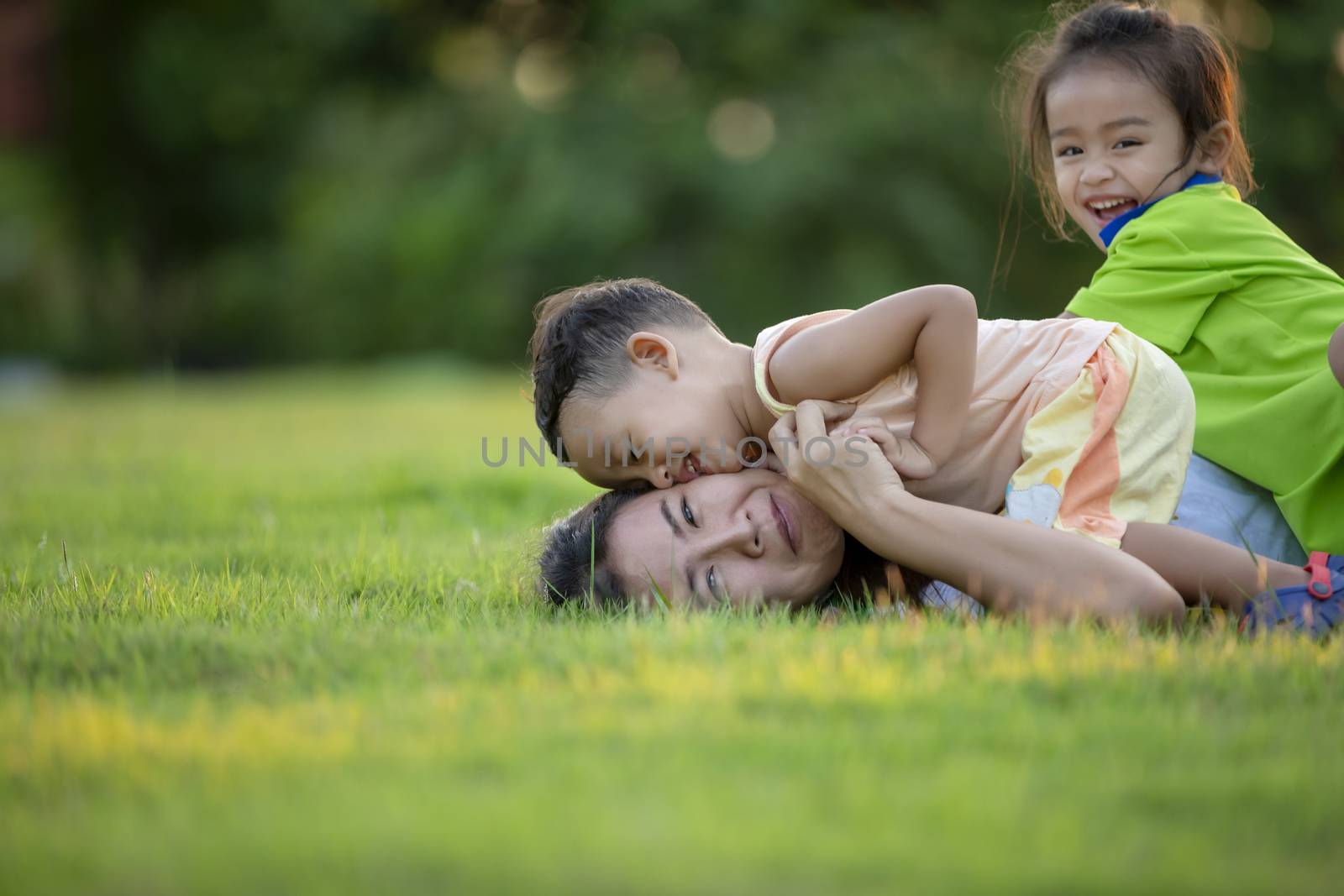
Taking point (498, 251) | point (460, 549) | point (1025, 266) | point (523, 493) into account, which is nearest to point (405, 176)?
point (498, 251)

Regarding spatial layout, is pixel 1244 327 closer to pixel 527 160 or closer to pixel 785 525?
pixel 785 525

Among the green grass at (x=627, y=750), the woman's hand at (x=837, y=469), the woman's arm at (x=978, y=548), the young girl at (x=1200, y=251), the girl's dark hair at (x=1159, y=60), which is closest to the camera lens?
the green grass at (x=627, y=750)

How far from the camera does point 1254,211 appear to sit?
3.26 m

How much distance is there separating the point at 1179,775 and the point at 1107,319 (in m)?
1.95

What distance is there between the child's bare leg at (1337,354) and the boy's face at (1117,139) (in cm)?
87

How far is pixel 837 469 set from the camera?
8.38ft

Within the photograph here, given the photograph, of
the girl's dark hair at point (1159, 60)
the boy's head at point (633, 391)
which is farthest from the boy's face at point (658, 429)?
the girl's dark hair at point (1159, 60)

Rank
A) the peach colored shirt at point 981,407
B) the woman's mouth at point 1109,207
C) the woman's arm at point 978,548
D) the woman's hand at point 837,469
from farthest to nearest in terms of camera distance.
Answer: the woman's mouth at point 1109,207
the peach colored shirt at point 981,407
the woman's hand at point 837,469
the woman's arm at point 978,548

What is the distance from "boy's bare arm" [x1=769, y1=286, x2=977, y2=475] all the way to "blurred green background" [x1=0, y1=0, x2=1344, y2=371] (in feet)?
52.8

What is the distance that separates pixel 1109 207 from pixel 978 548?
1519 millimetres

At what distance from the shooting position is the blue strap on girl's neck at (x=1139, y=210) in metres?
3.40

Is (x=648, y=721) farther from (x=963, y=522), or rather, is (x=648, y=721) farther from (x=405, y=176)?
(x=405, y=176)

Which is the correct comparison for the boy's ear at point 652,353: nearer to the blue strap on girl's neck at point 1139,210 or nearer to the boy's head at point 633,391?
the boy's head at point 633,391

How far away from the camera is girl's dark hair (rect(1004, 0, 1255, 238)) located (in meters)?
3.35
